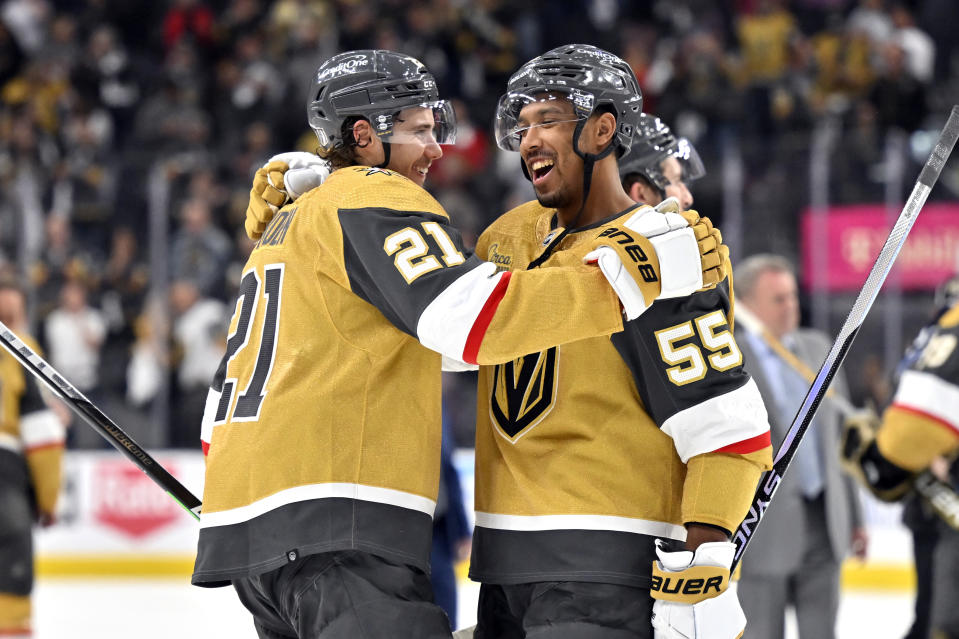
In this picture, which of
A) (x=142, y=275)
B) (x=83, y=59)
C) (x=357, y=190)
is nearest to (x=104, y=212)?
(x=142, y=275)

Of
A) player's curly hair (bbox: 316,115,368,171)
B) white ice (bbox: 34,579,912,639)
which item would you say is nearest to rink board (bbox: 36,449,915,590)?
white ice (bbox: 34,579,912,639)

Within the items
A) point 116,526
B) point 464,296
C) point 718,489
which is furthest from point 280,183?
point 116,526

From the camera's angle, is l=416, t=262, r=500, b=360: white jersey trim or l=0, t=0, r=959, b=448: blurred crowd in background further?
l=0, t=0, r=959, b=448: blurred crowd in background

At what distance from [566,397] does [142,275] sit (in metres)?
5.98

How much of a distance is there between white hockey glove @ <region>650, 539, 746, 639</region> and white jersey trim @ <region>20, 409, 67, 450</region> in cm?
288

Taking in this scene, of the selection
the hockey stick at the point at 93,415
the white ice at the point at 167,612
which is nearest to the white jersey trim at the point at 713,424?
the hockey stick at the point at 93,415

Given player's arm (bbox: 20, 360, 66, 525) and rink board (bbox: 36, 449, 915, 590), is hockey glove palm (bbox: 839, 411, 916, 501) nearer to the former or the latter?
player's arm (bbox: 20, 360, 66, 525)

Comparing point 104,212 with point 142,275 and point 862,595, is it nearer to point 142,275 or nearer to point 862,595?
point 142,275

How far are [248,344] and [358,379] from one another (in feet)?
0.73

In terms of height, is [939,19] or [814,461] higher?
[939,19]

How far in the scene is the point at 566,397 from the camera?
6.95 ft

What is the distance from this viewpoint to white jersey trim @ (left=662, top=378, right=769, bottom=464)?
2061 millimetres

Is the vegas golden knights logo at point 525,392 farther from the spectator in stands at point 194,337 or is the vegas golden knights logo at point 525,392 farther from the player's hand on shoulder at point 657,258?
the spectator in stands at point 194,337

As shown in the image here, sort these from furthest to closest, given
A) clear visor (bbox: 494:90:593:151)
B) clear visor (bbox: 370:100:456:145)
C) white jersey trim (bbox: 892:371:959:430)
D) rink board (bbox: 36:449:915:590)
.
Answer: rink board (bbox: 36:449:915:590)
white jersey trim (bbox: 892:371:959:430)
clear visor (bbox: 370:100:456:145)
clear visor (bbox: 494:90:593:151)
